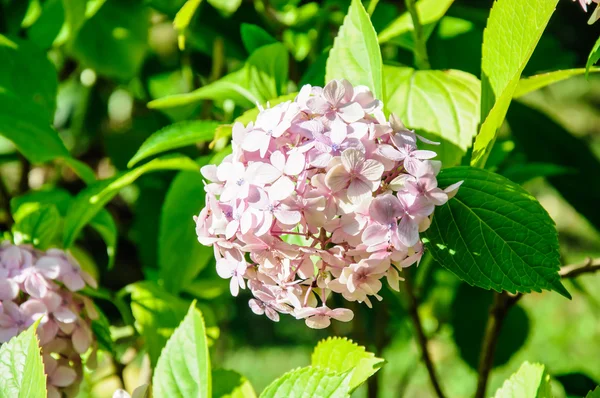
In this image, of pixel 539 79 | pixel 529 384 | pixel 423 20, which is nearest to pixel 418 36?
pixel 423 20

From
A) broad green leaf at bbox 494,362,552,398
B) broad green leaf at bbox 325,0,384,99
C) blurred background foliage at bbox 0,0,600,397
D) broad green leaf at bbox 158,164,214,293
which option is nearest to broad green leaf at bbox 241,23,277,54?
blurred background foliage at bbox 0,0,600,397

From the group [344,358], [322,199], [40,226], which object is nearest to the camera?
[322,199]

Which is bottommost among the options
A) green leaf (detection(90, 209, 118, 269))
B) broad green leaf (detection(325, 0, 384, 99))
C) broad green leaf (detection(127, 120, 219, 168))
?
green leaf (detection(90, 209, 118, 269))

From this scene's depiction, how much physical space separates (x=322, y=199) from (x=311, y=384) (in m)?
0.14

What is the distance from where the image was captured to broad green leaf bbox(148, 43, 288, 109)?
825mm

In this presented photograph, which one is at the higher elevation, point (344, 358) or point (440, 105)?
point (440, 105)

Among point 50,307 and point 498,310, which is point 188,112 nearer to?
point 50,307

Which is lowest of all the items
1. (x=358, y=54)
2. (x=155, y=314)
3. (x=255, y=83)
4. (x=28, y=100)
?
(x=155, y=314)

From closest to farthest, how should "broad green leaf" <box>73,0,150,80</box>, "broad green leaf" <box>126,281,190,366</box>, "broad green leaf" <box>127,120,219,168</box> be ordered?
"broad green leaf" <box>127,120,219,168</box> < "broad green leaf" <box>126,281,190,366</box> < "broad green leaf" <box>73,0,150,80</box>

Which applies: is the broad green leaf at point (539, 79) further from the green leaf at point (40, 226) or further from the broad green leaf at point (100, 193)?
the green leaf at point (40, 226)

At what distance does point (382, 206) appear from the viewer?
1.71 ft

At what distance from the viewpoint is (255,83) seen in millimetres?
836

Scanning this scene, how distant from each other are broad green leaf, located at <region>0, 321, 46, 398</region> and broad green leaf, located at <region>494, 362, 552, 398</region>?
358mm

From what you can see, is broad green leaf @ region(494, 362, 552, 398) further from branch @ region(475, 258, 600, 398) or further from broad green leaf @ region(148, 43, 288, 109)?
broad green leaf @ region(148, 43, 288, 109)
